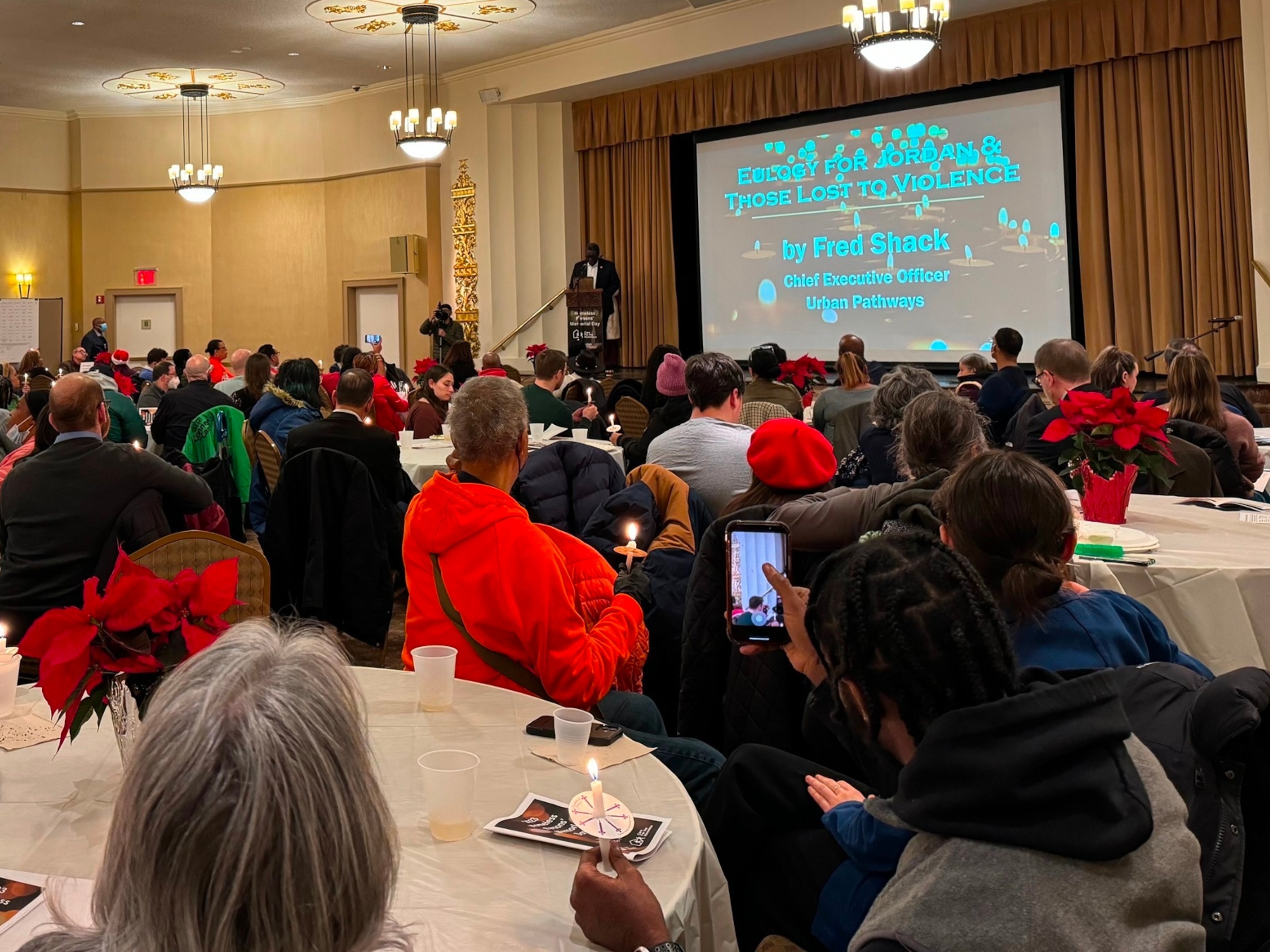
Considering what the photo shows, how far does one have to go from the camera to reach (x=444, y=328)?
13.4m

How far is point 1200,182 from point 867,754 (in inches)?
347

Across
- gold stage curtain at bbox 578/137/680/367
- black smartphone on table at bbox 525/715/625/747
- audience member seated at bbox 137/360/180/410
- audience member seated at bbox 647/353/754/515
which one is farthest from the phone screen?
gold stage curtain at bbox 578/137/680/367

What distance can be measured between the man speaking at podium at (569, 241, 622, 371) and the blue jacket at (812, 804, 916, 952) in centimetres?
1126

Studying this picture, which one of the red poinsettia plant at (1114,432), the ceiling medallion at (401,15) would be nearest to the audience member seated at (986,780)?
the red poinsettia plant at (1114,432)

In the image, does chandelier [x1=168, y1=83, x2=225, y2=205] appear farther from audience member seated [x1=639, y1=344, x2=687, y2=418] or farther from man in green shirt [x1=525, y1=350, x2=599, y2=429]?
man in green shirt [x1=525, y1=350, x2=599, y2=429]

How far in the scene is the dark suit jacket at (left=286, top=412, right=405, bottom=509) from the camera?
5129mm

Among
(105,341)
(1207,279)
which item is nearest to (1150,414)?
(1207,279)

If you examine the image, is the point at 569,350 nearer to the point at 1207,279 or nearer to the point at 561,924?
the point at 1207,279


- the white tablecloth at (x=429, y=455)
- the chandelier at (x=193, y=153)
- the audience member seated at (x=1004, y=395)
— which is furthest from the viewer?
the chandelier at (x=193, y=153)

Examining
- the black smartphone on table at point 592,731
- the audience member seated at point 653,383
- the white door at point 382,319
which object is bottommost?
the black smartphone on table at point 592,731

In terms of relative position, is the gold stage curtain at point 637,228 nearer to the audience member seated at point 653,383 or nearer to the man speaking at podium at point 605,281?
the man speaking at podium at point 605,281

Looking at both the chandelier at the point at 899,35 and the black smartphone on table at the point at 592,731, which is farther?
the chandelier at the point at 899,35

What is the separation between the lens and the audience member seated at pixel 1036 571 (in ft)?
6.49

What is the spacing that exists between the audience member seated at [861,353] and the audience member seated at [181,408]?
421 cm
